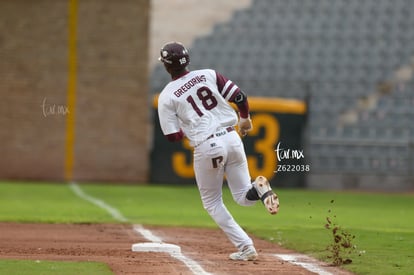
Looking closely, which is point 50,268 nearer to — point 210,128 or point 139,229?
point 210,128

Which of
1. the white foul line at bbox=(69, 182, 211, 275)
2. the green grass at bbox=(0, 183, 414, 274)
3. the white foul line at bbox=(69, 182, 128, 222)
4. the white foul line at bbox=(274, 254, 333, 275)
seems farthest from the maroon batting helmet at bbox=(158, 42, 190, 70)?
the white foul line at bbox=(69, 182, 128, 222)

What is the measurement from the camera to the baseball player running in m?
8.59

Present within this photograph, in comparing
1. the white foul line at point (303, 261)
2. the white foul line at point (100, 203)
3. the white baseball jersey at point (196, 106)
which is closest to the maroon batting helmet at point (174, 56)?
the white baseball jersey at point (196, 106)

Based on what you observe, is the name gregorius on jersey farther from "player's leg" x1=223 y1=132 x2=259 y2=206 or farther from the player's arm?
"player's leg" x1=223 y1=132 x2=259 y2=206

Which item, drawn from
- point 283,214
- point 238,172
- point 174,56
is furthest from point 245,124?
point 283,214

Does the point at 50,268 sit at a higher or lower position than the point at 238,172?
lower

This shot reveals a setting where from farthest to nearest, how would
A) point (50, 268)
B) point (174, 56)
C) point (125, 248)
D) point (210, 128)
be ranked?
point (125, 248) < point (174, 56) < point (210, 128) < point (50, 268)

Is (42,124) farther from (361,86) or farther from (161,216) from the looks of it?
(161,216)

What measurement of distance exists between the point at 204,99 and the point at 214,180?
73cm

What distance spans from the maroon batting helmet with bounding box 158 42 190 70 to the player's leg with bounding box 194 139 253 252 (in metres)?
0.75

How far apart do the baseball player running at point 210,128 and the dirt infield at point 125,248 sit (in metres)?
0.53

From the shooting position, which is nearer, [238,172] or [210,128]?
[210,128]

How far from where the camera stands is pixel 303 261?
8.85 meters

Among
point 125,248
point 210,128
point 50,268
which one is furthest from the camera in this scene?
point 125,248
